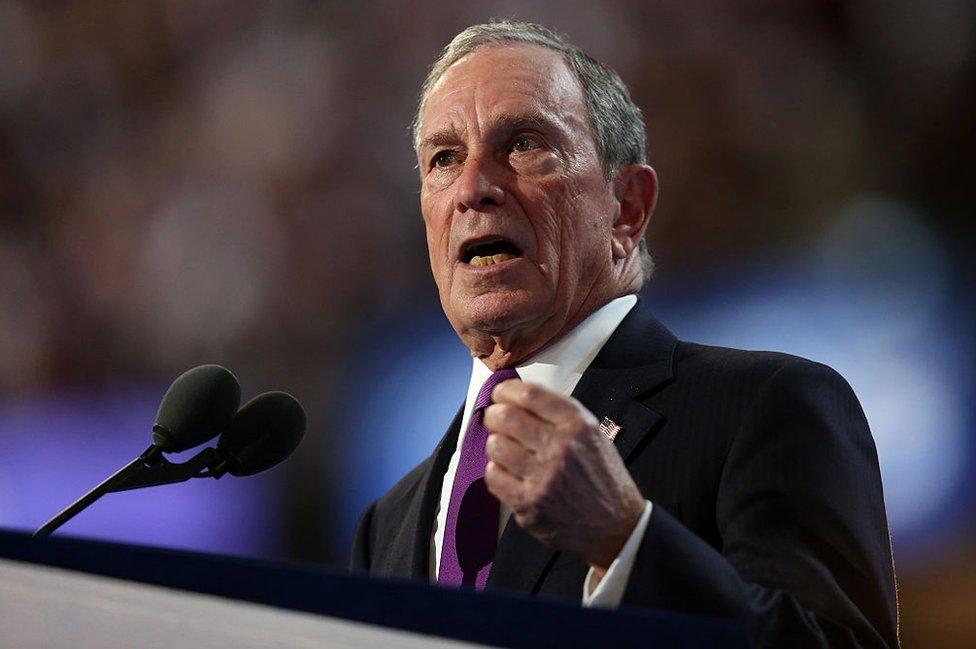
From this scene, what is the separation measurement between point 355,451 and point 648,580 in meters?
1.35

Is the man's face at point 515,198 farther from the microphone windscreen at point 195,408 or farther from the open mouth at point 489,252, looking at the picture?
the microphone windscreen at point 195,408

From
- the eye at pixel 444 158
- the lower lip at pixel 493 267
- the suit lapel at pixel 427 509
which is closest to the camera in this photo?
the suit lapel at pixel 427 509

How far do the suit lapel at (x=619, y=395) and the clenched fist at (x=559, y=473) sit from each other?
0.31 m

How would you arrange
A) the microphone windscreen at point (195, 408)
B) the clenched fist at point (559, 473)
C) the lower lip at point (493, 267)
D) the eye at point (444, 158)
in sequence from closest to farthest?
the clenched fist at point (559, 473) < the microphone windscreen at point (195, 408) < the lower lip at point (493, 267) < the eye at point (444, 158)

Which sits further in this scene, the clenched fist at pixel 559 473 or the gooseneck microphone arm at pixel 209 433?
the gooseneck microphone arm at pixel 209 433

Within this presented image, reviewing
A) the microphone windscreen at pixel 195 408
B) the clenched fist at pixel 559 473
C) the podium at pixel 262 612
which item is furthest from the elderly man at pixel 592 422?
the microphone windscreen at pixel 195 408

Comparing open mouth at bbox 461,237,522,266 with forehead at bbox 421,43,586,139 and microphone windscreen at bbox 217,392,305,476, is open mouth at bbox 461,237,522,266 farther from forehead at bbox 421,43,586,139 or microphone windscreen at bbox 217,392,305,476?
microphone windscreen at bbox 217,392,305,476

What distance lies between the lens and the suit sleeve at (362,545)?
184cm


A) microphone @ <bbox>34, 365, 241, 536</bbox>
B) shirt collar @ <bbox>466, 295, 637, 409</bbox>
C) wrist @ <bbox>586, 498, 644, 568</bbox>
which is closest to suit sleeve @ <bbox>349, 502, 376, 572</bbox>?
shirt collar @ <bbox>466, 295, 637, 409</bbox>

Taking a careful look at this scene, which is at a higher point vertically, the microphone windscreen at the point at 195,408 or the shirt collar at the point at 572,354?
the shirt collar at the point at 572,354

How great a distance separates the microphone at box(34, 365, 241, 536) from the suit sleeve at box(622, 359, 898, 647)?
71 cm

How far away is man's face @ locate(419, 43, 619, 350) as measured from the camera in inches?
65.6

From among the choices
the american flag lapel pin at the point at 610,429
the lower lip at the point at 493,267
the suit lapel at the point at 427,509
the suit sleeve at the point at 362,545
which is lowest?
the suit sleeve at the point at 362,545

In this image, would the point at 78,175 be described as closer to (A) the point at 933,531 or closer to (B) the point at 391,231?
(B) the point at 391,231
